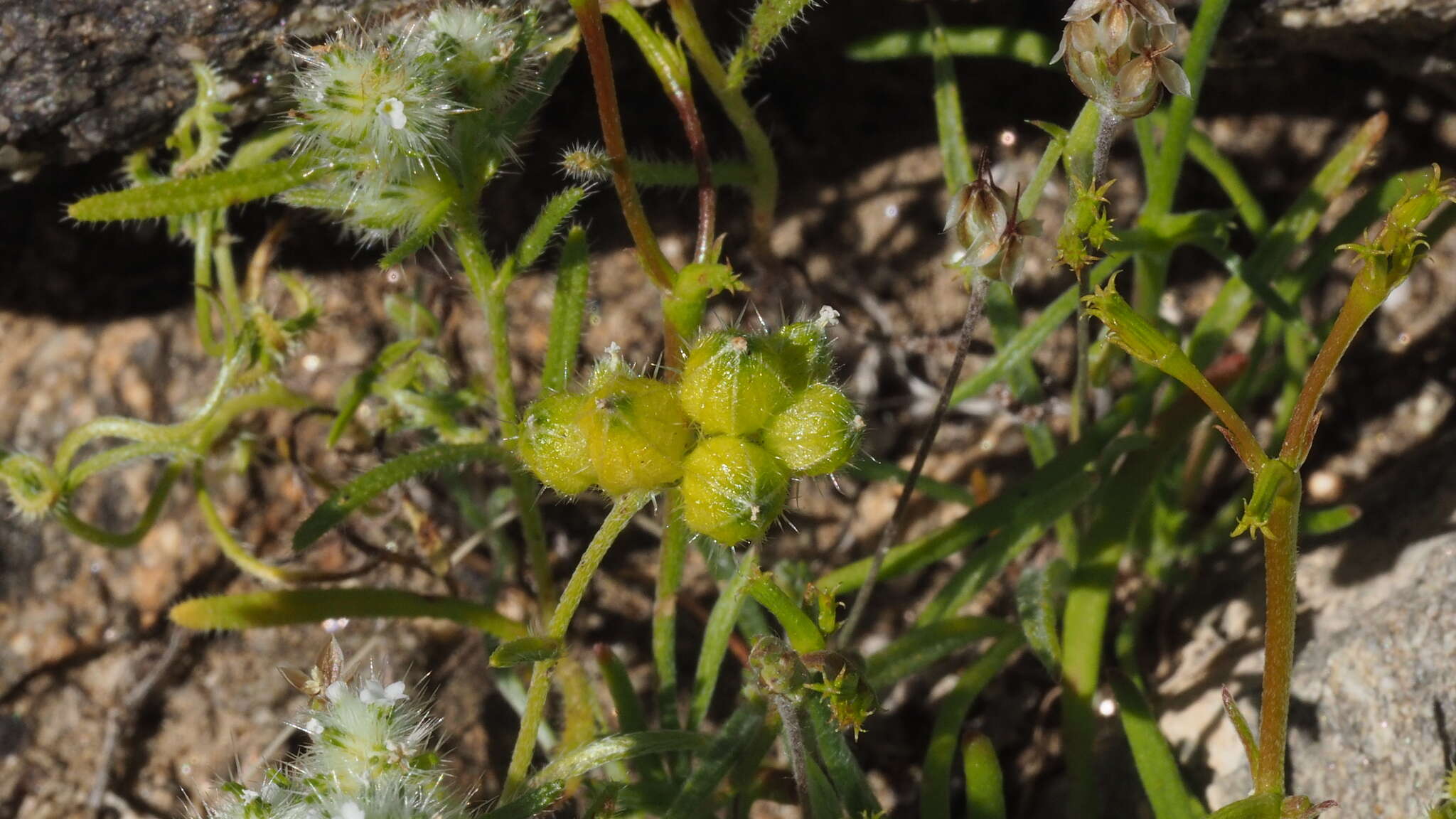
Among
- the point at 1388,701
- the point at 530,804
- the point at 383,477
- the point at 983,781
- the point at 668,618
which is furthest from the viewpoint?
the point at 668,618

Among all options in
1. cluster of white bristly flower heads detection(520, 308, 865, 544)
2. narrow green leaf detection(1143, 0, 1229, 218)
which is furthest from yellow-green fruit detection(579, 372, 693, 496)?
narrow green leaf detection(1143, 0, 1229, 218)

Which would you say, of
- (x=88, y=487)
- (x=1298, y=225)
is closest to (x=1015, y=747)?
(x=1298, y=225)

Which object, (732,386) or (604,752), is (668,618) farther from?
(732,386)

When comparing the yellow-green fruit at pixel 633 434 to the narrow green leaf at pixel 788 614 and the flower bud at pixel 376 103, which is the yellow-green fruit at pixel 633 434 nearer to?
the narrow green leaf at pixel 788 614

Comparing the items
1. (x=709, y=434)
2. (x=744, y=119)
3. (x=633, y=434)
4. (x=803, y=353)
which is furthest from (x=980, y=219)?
(x=744, y=119)

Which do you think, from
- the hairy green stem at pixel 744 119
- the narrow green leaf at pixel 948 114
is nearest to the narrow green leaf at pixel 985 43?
the narrow green leaf at pixel 948 114

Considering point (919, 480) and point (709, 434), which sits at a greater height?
point (709, 434)

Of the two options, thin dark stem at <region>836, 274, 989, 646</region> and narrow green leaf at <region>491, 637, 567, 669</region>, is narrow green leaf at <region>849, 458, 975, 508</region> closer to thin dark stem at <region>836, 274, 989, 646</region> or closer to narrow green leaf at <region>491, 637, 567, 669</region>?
thin dark stem at <region>836, 274, 989, 646</region>
